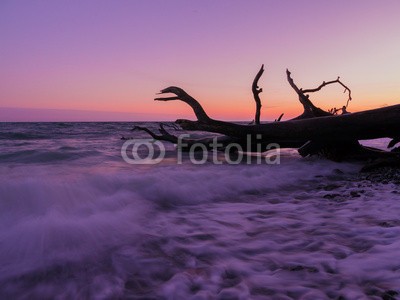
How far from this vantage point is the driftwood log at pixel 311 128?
5711 mm

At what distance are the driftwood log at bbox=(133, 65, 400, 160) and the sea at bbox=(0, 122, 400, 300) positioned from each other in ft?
3.00

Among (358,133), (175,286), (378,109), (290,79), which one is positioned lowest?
(175,286)

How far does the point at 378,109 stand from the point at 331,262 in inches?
169

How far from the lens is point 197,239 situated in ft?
9.68

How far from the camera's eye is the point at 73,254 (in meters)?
2.62

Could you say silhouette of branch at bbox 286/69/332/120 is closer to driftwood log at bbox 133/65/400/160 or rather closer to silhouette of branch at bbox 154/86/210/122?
driftwood log at bbox 133/65/400/160

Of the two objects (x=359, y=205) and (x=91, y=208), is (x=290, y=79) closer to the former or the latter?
(x=359, y=205)

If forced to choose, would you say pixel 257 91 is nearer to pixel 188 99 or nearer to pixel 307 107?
pixel 307 107

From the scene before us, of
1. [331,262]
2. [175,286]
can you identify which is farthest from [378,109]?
[175,286]

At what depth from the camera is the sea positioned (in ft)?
6.88

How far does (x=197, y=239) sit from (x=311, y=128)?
395 centimetres

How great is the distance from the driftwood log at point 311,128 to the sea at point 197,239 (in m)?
0.91

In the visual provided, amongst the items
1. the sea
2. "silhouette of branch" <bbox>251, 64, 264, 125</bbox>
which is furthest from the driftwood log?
the sea

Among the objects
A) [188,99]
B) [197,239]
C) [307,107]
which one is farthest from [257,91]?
[197,239]
